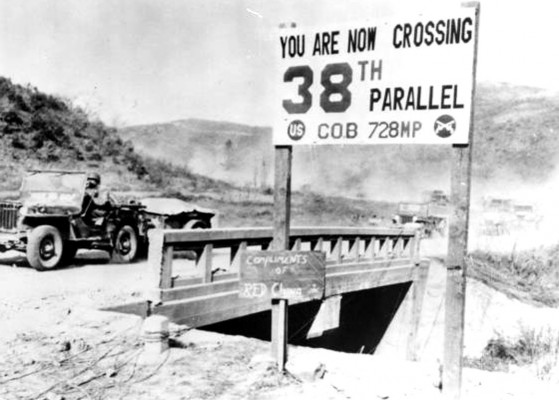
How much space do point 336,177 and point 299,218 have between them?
29598 millimetres

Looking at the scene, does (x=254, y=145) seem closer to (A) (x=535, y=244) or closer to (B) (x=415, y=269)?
(A) (x=535, y=244)

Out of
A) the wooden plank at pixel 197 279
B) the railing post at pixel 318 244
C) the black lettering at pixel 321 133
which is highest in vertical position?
Answer: the black lettering at pixel 321 133

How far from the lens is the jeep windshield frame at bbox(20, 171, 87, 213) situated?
12.2 metres

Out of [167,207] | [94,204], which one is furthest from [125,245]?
[167,207]

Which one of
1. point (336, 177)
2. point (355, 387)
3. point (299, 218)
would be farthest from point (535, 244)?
point (336, 177)

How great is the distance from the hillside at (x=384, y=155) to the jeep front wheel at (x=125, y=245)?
3342cm

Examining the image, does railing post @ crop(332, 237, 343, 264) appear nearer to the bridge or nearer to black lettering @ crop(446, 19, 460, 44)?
the bridge

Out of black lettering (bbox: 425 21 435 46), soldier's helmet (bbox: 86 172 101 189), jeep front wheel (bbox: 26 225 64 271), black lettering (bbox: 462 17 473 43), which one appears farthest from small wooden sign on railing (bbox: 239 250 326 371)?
soldier's helmet (bbox: 86 172 101 189)

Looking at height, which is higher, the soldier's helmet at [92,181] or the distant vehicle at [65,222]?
the soldier's helmet at [92,181]

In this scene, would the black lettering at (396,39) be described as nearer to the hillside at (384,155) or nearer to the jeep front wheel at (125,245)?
the jeep front wheel at (125,245)

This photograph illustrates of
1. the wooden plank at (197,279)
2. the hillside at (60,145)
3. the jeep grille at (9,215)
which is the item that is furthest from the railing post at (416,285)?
the hillside at (60,145)

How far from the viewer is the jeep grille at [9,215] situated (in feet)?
38.7

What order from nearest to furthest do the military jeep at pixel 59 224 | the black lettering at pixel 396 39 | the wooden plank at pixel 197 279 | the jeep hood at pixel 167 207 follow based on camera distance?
the black lettering at pixel 396 39, the wooden plank at pixel 197 279, the military jeep at pixel 59 224, the jeep hood at pixel 167 207

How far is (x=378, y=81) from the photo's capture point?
4688 millimetres
